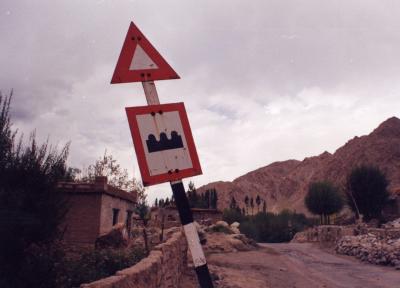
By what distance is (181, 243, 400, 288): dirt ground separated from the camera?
10.9 meters

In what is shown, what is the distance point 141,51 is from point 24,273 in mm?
5090

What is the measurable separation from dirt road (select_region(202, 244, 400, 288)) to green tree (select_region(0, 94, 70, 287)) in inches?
187

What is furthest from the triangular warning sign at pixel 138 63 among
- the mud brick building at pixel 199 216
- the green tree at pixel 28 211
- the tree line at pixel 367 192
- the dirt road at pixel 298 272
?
the tree line at pixel 367 192

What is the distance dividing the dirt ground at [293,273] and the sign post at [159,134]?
22.6ft

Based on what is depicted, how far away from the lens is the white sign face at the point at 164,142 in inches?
103

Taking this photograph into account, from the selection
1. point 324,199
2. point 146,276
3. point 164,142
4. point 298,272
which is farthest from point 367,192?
point 164,142

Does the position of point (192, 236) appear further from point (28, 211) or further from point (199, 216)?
point (199, 216)

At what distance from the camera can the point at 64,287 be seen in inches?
252

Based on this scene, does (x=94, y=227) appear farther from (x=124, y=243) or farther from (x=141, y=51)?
(x=141, y=51)

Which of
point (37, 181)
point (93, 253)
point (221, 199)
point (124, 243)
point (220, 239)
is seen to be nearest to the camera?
point (37, 181)

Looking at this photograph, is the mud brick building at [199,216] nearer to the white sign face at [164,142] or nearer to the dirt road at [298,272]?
the dirt road at [298,272]

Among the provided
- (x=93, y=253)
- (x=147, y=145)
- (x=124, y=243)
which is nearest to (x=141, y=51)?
(x=147, y=145)

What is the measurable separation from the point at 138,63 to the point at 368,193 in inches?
1356

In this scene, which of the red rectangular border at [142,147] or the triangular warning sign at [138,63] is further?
the triangular warning sign at [138,63]
